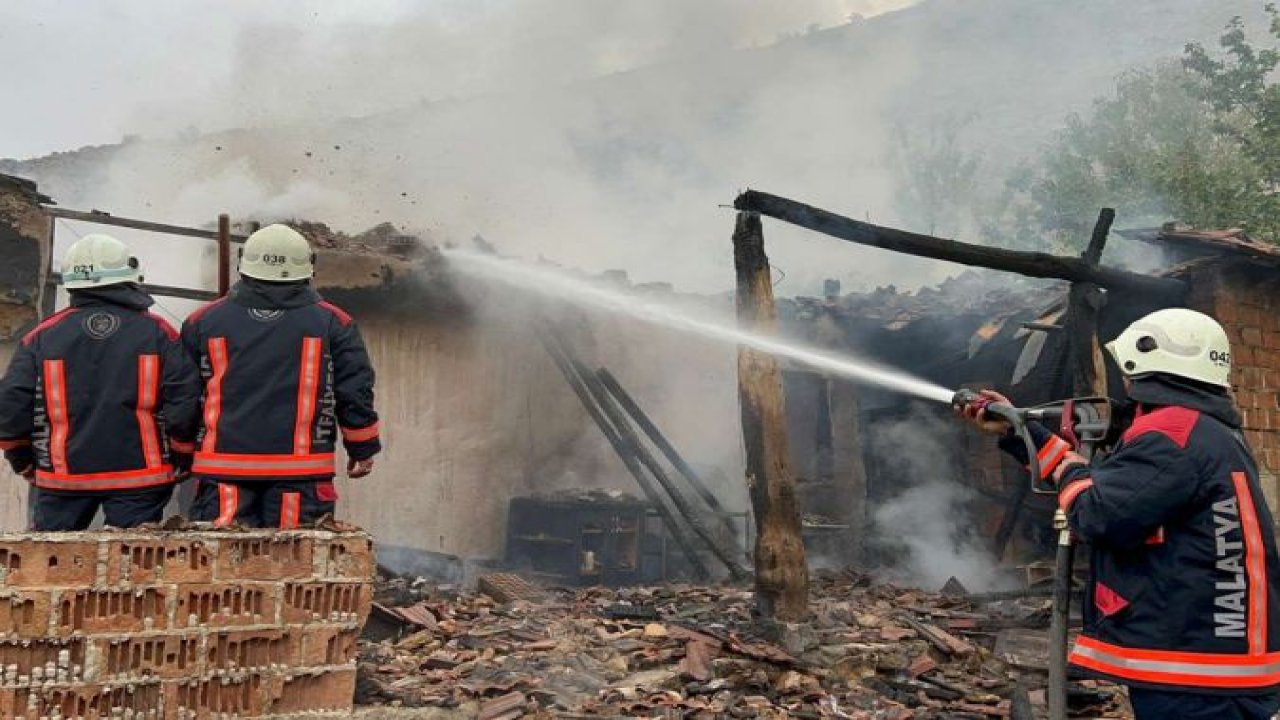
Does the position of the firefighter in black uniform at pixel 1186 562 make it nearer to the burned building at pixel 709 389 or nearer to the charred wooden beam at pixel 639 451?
the burned building at pixel 709 389

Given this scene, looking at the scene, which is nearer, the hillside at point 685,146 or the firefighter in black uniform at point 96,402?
the firefighter in black uniform at point 96,402

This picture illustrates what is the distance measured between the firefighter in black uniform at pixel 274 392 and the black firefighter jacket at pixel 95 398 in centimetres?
17

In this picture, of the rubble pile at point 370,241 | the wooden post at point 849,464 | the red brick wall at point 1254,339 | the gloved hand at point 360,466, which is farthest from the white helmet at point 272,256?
the wooden post at point 849,464

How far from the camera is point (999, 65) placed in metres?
75.7

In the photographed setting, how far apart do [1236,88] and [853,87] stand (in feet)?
127

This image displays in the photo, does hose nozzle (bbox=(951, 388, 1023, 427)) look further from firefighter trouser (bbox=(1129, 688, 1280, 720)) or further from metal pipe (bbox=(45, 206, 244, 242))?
metal pipe (bbox=(45, 206, 244, 242))

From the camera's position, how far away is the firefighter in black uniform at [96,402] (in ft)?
14.9

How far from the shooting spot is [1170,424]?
331 centimetres

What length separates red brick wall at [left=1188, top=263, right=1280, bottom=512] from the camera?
30.8 feet

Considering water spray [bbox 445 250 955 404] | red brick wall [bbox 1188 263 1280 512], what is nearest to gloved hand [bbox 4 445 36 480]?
water spray [bbox 445 250 955 404]

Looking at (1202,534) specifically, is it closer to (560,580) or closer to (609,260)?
(560,580)

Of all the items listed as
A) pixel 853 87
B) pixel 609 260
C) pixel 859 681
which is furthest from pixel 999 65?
pixel 859 681

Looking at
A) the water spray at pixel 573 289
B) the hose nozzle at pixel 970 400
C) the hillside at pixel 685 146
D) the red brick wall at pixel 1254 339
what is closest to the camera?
the hose nozzle at pixel 970 400

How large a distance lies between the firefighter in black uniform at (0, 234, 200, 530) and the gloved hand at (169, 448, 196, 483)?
0.05 meters
